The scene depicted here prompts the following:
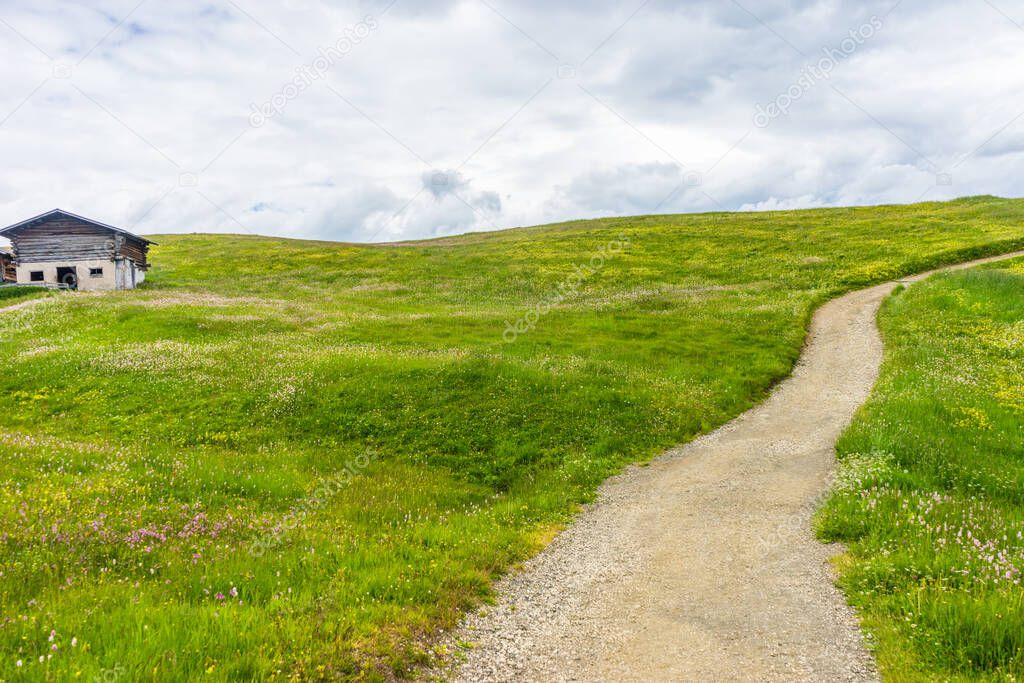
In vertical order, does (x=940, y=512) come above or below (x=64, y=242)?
below

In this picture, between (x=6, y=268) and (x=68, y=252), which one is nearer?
(x=68, y=252)

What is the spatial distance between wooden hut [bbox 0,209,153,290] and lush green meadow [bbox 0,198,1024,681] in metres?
16.0

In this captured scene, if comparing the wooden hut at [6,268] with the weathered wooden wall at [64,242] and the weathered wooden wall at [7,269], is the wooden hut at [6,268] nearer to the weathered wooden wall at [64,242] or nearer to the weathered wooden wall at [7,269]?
the weathered wooden wall at [7,269]

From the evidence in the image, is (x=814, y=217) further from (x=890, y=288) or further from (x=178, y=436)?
(x=178, y=436)

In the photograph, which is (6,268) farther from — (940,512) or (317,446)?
(940,512)

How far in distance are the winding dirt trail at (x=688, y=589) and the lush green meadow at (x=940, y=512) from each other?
1.88 ft

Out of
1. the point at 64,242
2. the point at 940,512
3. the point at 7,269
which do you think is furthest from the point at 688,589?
the point at 7,269

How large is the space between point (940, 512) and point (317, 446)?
52.1 ft

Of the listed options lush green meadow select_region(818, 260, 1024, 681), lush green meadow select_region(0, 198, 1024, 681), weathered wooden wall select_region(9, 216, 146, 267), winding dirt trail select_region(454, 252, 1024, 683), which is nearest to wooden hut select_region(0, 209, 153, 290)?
weathered wooden wall select_region(9, 216, 146, 267)

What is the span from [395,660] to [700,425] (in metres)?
14.3

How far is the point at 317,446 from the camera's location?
16.7 meters

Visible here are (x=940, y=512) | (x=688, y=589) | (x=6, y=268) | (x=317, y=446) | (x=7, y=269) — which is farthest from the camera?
(x=6, y=268)

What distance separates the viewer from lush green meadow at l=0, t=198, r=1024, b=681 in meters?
6.46

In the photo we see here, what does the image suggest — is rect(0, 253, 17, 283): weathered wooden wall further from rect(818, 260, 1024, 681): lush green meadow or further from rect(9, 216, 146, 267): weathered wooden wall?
rect(818, 260, 1024, 681): lush green meadow
